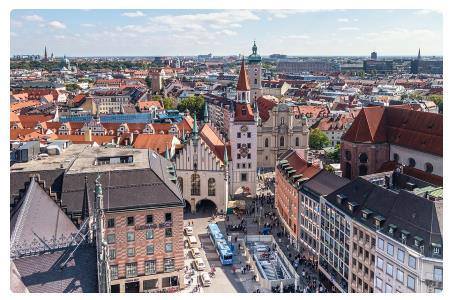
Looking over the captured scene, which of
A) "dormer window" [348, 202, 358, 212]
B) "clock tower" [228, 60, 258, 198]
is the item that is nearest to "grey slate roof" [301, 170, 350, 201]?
"dormer window" [348, 202, 358, 212]

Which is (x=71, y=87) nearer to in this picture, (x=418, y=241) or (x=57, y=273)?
(x=418, y=241)

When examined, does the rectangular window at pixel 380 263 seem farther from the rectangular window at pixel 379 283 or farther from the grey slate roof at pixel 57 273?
the grey slate roof at pixel 57 273

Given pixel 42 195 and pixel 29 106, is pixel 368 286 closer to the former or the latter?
pixel 42 195

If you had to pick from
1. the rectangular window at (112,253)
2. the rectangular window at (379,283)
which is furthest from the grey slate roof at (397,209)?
the rectangular window at (112,253)

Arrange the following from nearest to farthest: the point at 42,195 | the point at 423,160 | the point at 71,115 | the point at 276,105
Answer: the point at 42,195 → the point at 423,160 → the point at 276,105 → the point at 71,115

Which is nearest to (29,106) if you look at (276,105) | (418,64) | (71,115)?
(71,115)

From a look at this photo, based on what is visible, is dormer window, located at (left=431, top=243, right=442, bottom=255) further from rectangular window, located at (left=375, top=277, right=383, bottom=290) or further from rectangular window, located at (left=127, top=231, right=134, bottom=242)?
rectangular window, located at (left=127, top=231, right=134, bottom=242)
